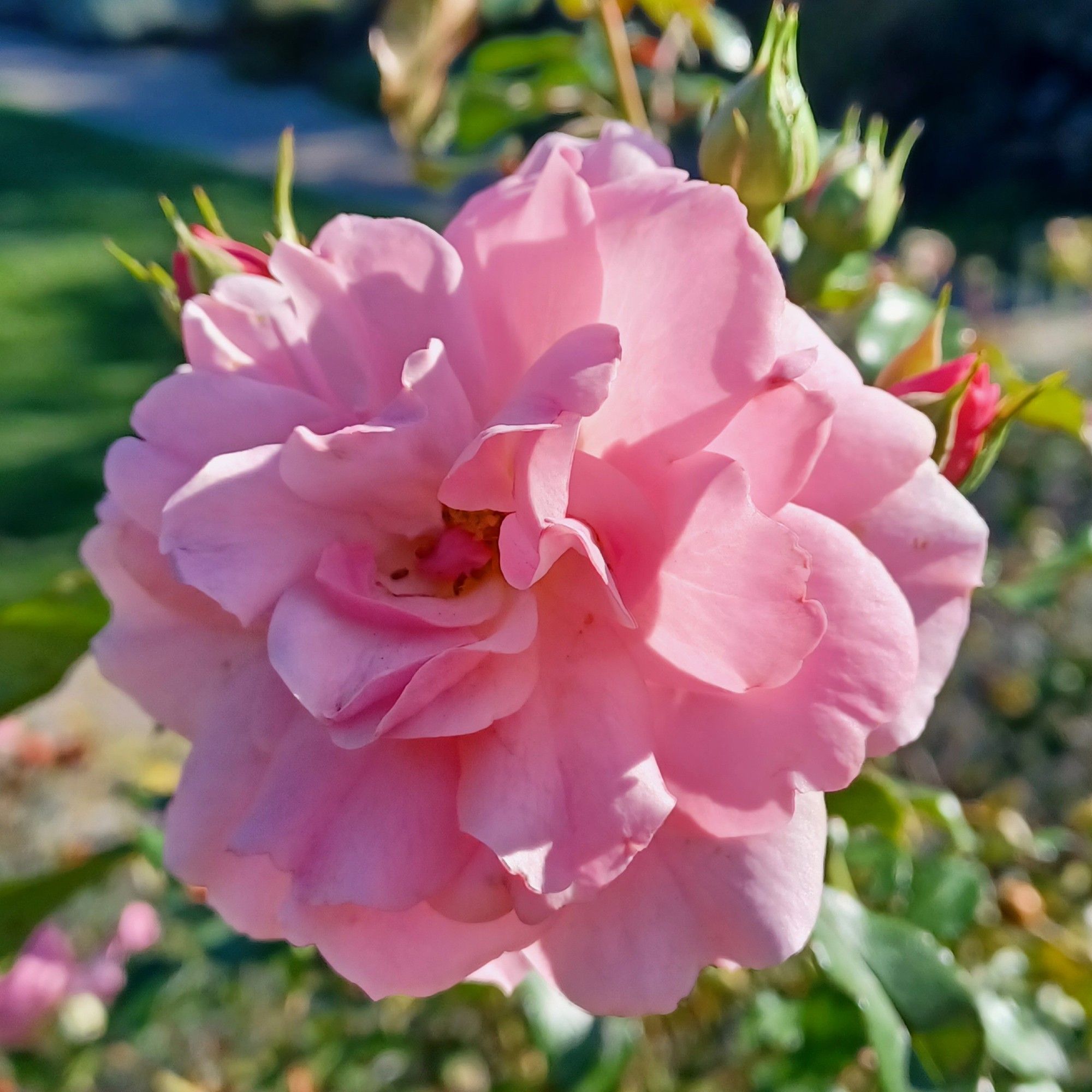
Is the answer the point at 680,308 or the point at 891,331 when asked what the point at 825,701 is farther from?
the point at 891,331

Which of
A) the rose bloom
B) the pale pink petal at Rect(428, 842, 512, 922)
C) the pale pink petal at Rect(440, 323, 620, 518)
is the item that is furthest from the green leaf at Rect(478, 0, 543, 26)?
the pale pink petal at Rect(428, 842, 512, 922)

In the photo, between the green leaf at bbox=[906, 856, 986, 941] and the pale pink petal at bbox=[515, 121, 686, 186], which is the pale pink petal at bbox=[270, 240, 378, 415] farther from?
the green leaf at bbox=[906, 856, 986, 941]

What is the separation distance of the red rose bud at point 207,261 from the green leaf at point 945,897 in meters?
0.64

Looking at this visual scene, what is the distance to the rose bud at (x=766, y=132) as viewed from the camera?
0.50m

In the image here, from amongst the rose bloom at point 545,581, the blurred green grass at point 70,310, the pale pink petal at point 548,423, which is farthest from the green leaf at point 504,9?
the blurred green grass at point 70,310

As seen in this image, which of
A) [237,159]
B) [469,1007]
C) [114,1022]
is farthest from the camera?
[237,159]

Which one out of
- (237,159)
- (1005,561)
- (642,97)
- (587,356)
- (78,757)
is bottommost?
(237,159)

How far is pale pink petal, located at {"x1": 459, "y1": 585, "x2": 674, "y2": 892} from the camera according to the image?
0.39 metres

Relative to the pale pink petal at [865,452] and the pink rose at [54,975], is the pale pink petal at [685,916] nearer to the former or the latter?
the pale pink petal at [865,452]

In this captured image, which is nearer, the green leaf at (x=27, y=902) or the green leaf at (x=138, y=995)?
the green leaf at (x=27, y=902)

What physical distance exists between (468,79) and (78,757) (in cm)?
143

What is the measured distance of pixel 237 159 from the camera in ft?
18.0

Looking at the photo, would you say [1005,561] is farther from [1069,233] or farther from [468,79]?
[468,79]

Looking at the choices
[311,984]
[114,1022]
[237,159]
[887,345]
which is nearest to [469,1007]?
[311,984]
